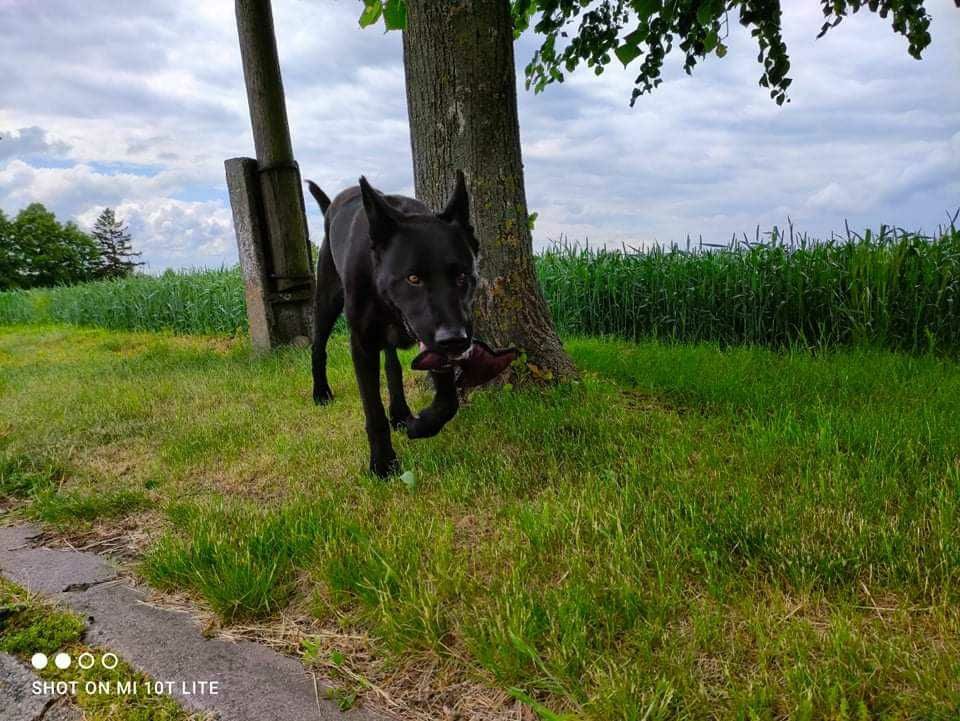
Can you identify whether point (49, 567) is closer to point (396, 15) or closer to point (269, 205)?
point (396, 15)

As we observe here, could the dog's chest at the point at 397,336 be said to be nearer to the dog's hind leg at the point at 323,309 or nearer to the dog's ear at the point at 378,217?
the dog's ear at the point at 378,217

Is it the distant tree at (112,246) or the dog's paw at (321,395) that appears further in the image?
the distant tree at (112,246)

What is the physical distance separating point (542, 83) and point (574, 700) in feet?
29.4

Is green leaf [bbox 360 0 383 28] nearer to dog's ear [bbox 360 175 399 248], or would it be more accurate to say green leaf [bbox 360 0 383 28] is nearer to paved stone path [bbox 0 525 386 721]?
dog's ear [bbox 360 175 399 248]

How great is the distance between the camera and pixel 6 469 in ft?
15.6

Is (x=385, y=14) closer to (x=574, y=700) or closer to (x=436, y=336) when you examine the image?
(x=436, y=336)

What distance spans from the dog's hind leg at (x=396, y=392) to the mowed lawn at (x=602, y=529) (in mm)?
323

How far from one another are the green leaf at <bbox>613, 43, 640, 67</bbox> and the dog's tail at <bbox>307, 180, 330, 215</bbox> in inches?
108

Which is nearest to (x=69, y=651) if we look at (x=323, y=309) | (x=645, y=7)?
(x=323, y=309)

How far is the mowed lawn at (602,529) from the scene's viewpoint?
201cm

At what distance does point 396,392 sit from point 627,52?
3479 mm

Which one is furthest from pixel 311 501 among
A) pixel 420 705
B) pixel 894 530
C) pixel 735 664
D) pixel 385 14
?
pixel 385 14

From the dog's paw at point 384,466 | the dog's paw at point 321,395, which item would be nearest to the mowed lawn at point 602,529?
the dog's paw at point 384,466

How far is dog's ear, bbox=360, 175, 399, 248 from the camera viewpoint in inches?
125
